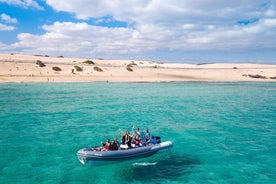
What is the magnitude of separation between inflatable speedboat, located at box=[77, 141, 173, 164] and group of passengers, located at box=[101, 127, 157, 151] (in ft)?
1.48

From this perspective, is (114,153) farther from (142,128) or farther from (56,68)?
(56,68)

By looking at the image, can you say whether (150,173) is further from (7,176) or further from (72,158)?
(7,176)

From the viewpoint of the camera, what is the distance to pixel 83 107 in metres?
36.6

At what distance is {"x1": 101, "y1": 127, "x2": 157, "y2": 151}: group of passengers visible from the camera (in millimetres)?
18405

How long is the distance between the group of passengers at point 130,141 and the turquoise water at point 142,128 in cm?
103

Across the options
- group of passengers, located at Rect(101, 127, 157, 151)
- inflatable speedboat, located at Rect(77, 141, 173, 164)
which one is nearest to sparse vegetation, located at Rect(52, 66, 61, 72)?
group of passengers, located at Rect(101, 127, 157, 151)

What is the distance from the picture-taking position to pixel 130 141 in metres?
19.4

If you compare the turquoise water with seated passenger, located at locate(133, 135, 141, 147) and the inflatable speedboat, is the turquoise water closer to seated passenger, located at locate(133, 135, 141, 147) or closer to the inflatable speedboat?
the inflatable speedboat

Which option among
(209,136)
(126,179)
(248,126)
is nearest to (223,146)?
(209,136)

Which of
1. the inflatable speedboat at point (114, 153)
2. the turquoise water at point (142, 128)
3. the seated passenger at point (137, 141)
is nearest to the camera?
the turquoise water at point (142, 128)

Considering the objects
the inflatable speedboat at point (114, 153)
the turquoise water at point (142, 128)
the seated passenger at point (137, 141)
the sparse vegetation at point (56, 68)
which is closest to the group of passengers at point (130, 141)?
the seated passenger at point (137, 141)

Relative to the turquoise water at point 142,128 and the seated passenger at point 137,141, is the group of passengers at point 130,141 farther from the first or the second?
the turquoise water at point 142,128

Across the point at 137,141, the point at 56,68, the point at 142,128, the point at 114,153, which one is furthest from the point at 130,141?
the point at 56,68

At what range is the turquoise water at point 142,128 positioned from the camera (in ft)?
55.1
